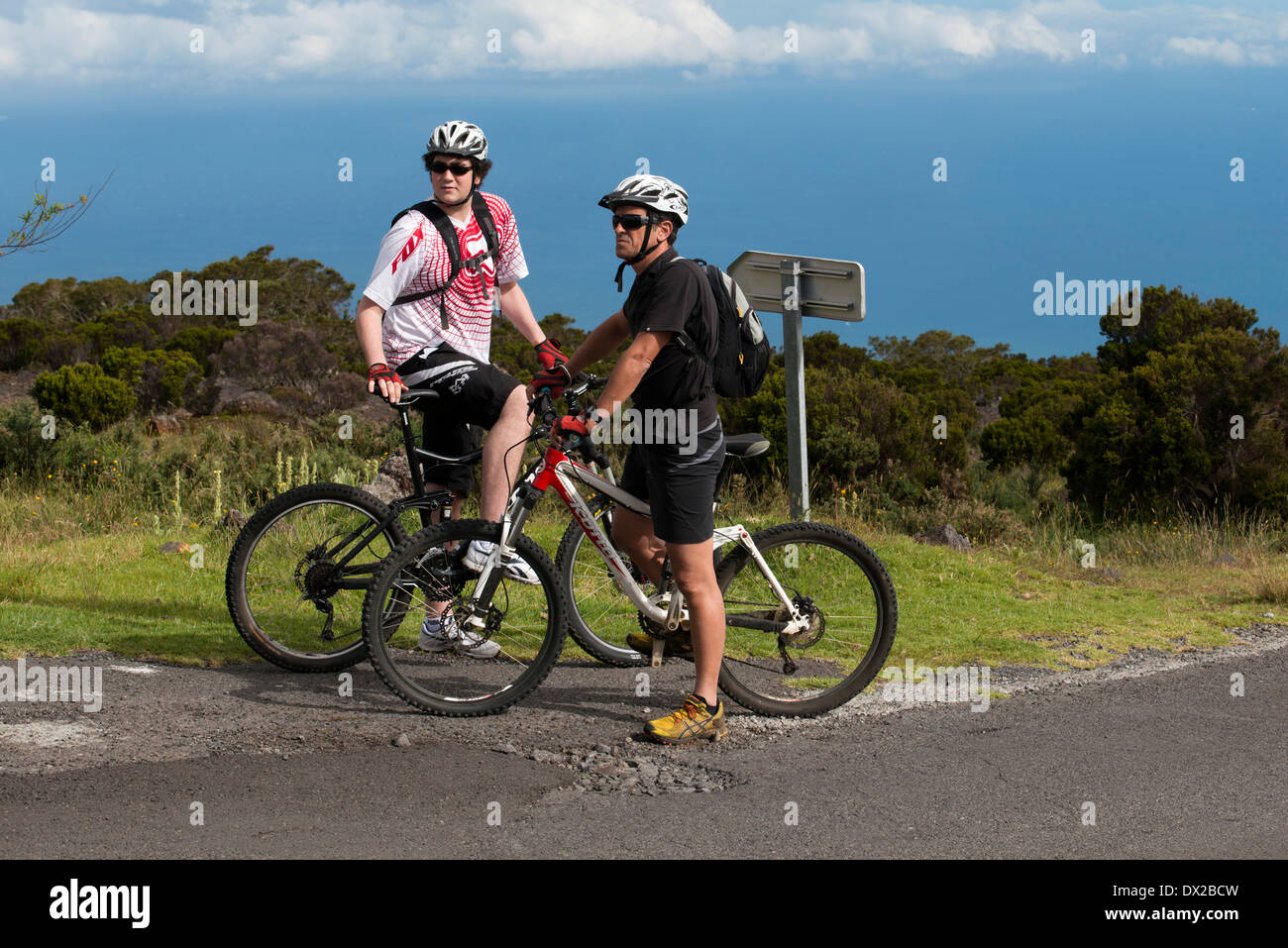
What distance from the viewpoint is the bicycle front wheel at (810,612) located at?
540cm

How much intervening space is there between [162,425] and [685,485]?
17453 mm

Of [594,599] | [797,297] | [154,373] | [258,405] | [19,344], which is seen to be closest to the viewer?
[594,599]

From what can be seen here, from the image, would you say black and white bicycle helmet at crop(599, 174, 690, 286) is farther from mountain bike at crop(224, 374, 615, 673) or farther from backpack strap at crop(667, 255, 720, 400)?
mountain bike at crop(224, 374, 615, 673)

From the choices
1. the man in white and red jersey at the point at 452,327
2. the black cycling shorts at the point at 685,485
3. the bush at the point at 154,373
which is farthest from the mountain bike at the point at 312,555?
the bush at the point at 154,373

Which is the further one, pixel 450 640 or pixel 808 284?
pixel 808 284

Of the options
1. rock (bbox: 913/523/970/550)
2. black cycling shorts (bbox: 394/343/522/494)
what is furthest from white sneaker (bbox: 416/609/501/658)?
rock (bbox: 913/523/970/550)

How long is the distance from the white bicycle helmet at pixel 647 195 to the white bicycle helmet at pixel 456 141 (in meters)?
1.11

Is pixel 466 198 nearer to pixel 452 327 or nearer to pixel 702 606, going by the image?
pixel 452 327

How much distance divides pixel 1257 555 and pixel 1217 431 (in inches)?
406

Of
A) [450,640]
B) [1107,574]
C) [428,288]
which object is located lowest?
[1107,574]

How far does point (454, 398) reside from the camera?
5.83 metres


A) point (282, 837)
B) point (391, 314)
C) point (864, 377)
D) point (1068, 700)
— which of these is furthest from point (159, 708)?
point (864, 377)

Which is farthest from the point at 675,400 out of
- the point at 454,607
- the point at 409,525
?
the point at 409,525

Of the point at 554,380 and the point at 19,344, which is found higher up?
the point at 19,344
